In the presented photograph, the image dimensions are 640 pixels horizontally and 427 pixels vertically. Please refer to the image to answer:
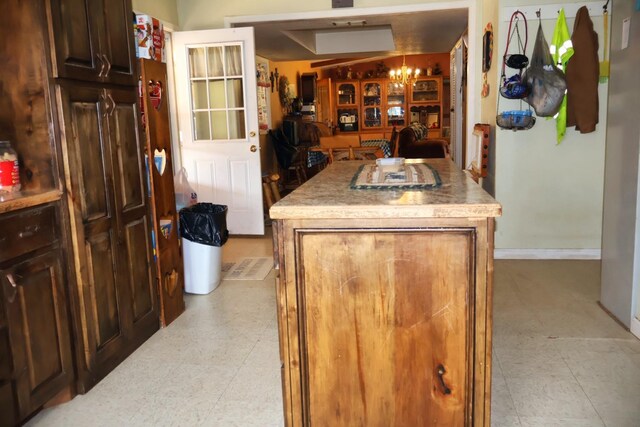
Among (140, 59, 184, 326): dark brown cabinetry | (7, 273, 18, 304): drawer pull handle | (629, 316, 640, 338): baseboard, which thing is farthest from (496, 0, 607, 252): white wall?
(7, 273, 18, 304): drawer pull handle

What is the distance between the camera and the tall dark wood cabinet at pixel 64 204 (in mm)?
1949

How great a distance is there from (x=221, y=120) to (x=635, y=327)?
390 cm

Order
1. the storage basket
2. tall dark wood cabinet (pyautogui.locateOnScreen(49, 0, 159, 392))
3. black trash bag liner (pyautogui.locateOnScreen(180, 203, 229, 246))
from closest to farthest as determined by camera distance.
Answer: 1. tall dark wood cabinet (pyautogui.locateOnScreen(49, 0, 159, 392))
2. black trash bag liner (pyautogui.locateOnScreen(180, 203, 229, 246))
3. the storage basket

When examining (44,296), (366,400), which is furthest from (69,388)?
(366,400)

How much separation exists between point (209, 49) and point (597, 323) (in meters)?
3.99

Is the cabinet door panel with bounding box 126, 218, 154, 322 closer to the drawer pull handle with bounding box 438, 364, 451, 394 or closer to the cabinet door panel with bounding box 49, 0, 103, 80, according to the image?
the cabinet door panel with bounding box 49, 0, 103, 80

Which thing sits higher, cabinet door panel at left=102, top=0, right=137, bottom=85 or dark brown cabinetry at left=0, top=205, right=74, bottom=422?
cabinet door panel at left=102, top=0, right=137, bottom=85

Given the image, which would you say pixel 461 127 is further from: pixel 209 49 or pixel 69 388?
Result: pixel 69 388

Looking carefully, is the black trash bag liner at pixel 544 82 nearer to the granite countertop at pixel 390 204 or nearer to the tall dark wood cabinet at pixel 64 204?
the granite countertop at pixel 390 204

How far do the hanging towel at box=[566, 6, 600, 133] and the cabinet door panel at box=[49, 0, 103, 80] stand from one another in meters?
3.09

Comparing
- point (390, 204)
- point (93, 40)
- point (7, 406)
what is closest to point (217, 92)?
point (93, 40)

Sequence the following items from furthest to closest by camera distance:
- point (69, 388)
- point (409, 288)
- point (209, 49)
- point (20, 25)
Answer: point (209, 49), point (69, 388), point (20, 25), point (409, 288)

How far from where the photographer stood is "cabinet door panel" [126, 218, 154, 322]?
2662 mm

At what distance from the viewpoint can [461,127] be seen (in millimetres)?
6648
